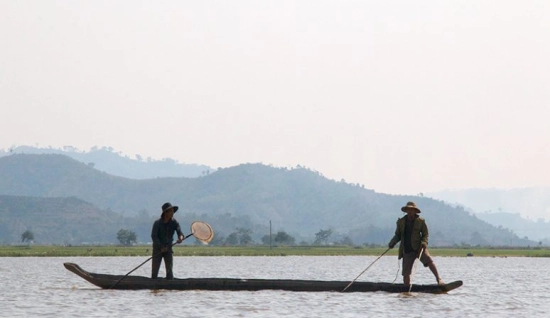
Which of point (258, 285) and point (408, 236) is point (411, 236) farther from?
point (258, 285)

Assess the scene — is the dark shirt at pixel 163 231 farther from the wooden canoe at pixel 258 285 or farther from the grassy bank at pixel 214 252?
the grassy bank at pixel 214 252

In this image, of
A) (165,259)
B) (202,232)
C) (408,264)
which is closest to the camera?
(408,264)

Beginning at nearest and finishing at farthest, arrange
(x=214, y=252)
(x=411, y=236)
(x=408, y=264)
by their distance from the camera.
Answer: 1. (x=411, y=236)
2. (x=408, y=264)
3. (x=214, y=252)

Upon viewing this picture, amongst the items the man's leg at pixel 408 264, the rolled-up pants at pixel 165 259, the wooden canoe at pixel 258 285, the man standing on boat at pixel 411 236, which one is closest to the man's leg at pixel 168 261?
the rolled-up pants at pixel 165 259

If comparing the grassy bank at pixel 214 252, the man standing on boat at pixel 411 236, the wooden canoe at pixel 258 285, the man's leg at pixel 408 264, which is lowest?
the wooden canoe at pixel 258 285

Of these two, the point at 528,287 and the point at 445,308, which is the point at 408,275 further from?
the point at 528,287

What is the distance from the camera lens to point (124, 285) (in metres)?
33.1

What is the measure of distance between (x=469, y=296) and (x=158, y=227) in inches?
414

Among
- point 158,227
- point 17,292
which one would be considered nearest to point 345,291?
point 158,227

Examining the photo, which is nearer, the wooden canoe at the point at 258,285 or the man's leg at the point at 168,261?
the wooden canoe at the point at 258,285

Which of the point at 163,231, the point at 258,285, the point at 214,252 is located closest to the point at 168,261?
the point at 163,231

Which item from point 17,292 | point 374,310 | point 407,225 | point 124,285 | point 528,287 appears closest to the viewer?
point 374,310

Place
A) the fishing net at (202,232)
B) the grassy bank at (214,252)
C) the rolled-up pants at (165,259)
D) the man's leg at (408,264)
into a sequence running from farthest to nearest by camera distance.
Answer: the grassy bank at (214,252) → the fishing net at (202,232) → the rolled-up pants at (165,259) → the man's leg at (408,264)

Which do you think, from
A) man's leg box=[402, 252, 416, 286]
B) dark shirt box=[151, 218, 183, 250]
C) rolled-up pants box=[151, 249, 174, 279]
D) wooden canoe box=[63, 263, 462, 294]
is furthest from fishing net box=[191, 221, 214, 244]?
man's leg box=[402, 252, 416, 286]
